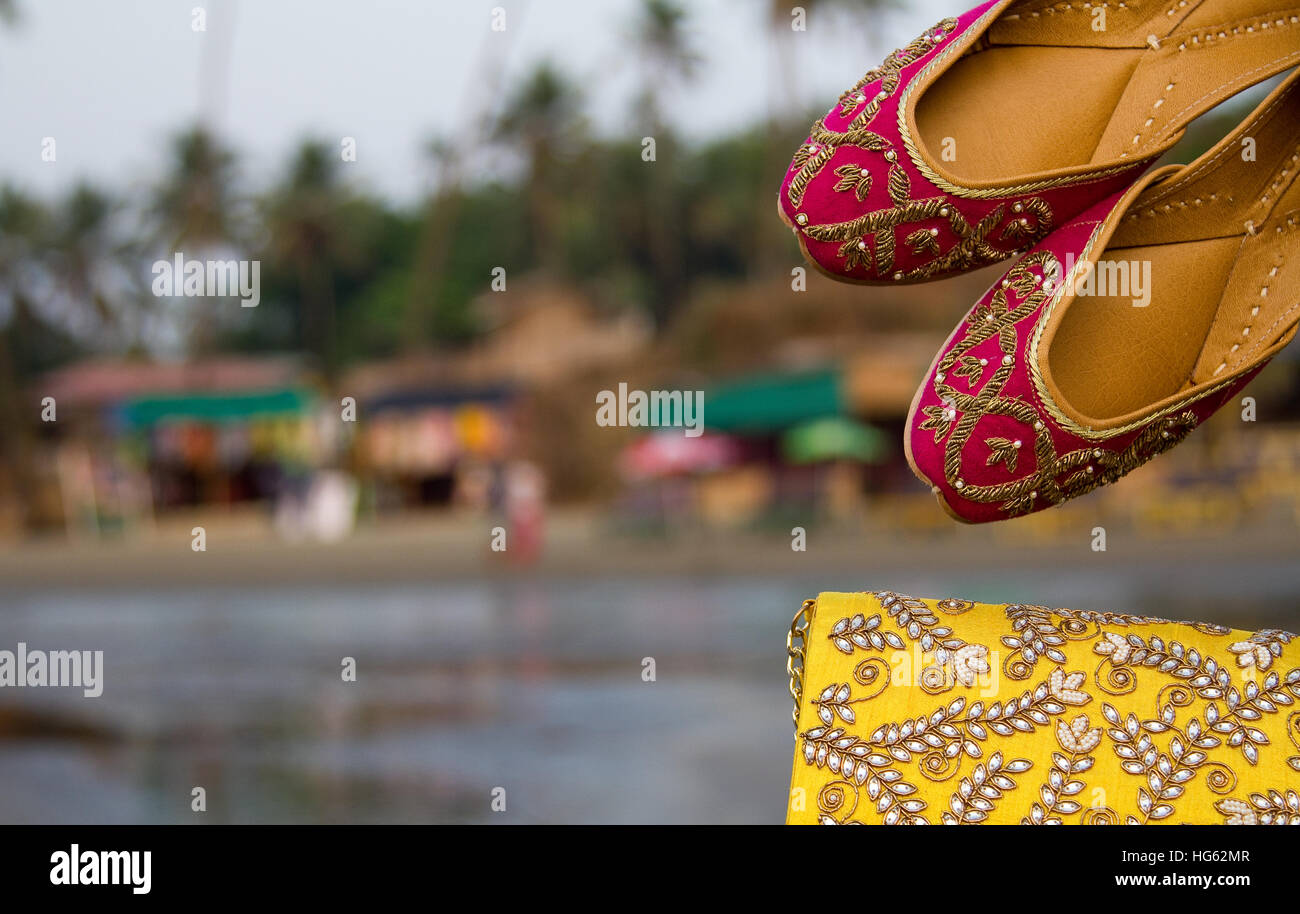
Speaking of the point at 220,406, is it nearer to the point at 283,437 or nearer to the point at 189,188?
the point at 283,437

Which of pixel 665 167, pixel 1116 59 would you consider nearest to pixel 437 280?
pixel 665 167

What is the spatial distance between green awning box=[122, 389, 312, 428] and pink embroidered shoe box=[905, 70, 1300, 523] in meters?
32.9

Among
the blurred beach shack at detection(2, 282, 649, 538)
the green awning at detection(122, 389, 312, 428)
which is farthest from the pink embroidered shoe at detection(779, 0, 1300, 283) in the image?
the green awning at detection(122, 389, 312, 428)

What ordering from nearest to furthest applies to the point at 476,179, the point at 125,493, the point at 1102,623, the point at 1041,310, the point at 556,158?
1. the point at 1041,310
2. the point at 1102,623
3. the point at 125,493
4. the point at 556,158
5. the point at 476,179

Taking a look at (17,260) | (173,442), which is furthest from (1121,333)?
(17,260)

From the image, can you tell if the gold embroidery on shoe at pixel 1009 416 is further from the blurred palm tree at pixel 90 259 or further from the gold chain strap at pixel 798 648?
the blurred palm tree at pixel 90 259

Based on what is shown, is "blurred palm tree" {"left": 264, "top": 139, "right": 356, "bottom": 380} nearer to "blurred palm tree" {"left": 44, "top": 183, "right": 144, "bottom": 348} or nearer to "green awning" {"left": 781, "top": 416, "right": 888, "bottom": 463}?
"blurred palm tree" {"left": 44, "top": 183, "right": 144, "bottom": 348}

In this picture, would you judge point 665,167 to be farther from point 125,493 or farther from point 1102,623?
point 1102,623

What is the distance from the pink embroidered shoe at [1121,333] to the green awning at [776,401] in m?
23.6

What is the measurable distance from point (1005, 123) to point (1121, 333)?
0.22m

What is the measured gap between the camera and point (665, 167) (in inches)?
2106

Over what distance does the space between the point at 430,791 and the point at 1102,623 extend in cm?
625

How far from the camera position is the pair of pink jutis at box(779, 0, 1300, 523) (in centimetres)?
119

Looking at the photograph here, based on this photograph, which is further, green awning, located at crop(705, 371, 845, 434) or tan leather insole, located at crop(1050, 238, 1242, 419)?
green awning, located at crop(705, 371, 845, 434)
